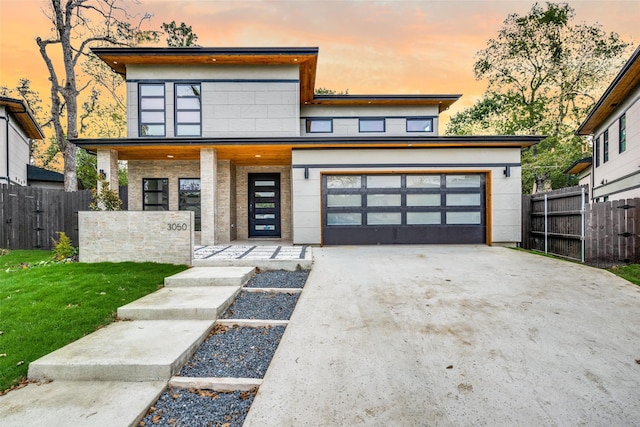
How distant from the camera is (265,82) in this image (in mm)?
11578

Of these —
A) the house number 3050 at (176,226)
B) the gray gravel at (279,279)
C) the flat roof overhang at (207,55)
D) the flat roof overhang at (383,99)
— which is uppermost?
the flat roof overhang at (207,55)

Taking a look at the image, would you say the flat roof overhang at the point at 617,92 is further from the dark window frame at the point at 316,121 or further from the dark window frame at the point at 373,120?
the dark window frame at the point at 316,121

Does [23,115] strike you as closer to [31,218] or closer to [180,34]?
[31,218]

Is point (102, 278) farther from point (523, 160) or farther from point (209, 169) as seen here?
point (523, 160)

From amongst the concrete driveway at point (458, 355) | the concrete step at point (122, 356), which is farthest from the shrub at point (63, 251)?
the concrete driveway at point (458, 355)

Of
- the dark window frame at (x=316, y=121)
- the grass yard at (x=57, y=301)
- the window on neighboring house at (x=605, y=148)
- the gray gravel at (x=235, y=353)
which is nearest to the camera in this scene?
the gray gravel at (x=235, y=353)

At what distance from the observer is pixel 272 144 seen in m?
9.50

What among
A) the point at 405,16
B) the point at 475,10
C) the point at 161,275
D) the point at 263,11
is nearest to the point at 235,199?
the point at 161,275

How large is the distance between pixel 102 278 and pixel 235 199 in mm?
6566

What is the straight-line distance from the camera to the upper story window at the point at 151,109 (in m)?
11.4

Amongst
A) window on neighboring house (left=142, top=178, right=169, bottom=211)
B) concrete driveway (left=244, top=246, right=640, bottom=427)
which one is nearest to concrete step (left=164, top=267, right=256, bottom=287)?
concrete driveway (left=244, top=246, right=640, bottom=427)

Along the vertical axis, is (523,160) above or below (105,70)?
below

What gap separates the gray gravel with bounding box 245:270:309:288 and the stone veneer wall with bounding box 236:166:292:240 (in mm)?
5372

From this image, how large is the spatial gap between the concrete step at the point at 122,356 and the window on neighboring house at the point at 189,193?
8.16m
